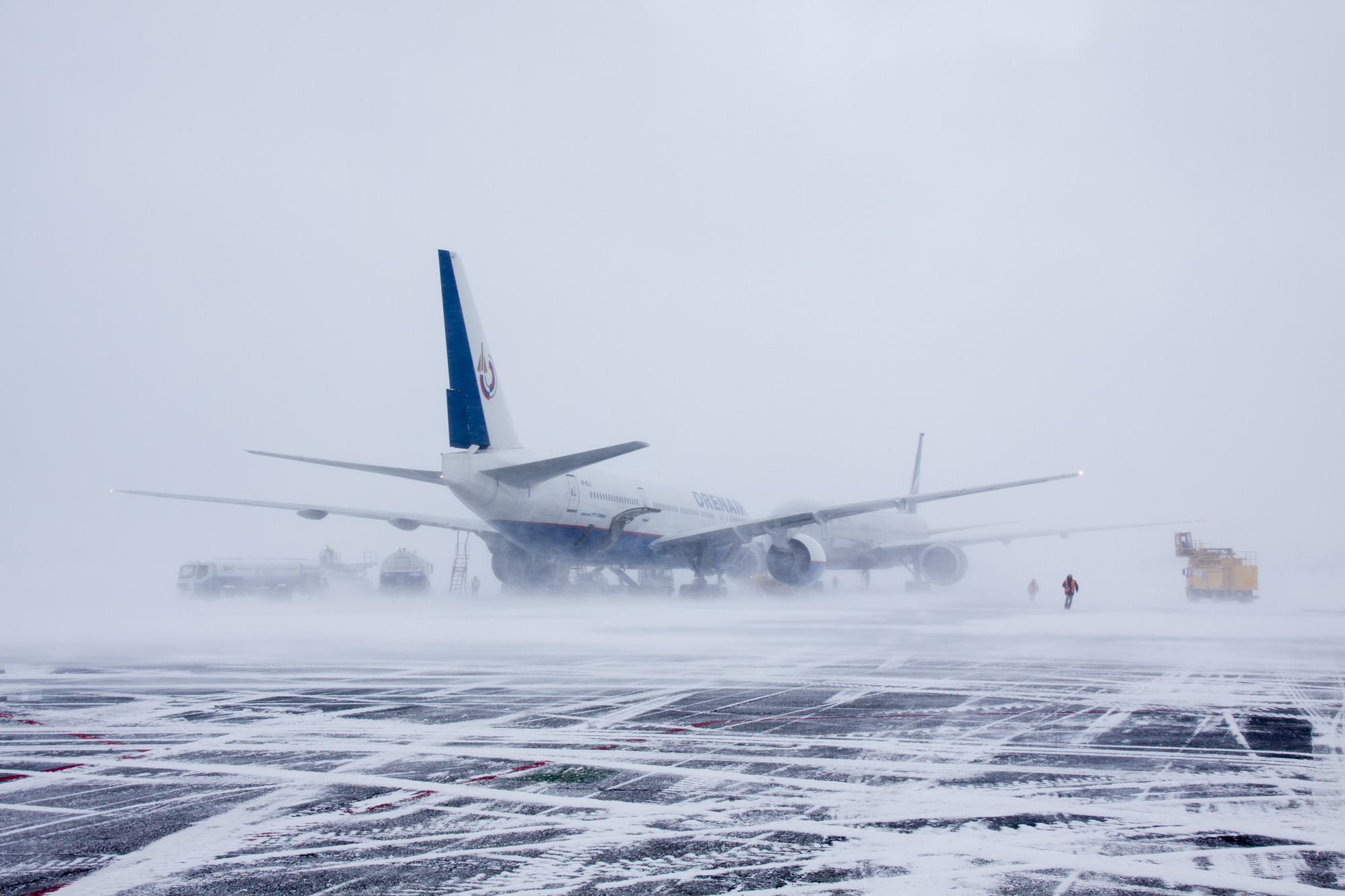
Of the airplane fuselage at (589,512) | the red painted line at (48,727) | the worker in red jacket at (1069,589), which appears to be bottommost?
the red painted line at (48,727)

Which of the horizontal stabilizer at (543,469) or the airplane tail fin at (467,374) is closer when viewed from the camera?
the horizontal stabilizer at (543,469)

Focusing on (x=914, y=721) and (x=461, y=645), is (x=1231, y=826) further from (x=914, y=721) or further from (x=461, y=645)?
(x=461, y=645)

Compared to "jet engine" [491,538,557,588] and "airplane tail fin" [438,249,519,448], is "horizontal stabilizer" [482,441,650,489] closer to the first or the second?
"airplane tail fin" [438,249,519,448]

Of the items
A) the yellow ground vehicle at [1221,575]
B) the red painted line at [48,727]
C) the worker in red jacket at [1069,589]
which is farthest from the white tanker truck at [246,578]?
the yellow ground vehicle at [1221,575]

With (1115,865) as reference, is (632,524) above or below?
above

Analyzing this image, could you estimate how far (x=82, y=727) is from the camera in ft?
24.5

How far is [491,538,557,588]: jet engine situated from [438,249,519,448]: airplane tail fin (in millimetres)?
7337

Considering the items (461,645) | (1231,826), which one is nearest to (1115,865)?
(1231,826)

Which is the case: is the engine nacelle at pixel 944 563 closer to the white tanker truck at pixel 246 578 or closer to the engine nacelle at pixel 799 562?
the engine nacelle at pixel 799 562

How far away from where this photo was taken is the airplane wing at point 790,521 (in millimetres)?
Answer: 25453

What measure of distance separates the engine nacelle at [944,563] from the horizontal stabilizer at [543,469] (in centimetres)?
1904

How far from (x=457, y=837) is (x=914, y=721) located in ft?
15.2

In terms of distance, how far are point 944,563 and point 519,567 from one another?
56.8ft

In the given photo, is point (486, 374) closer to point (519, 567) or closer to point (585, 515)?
point (585, 515)
